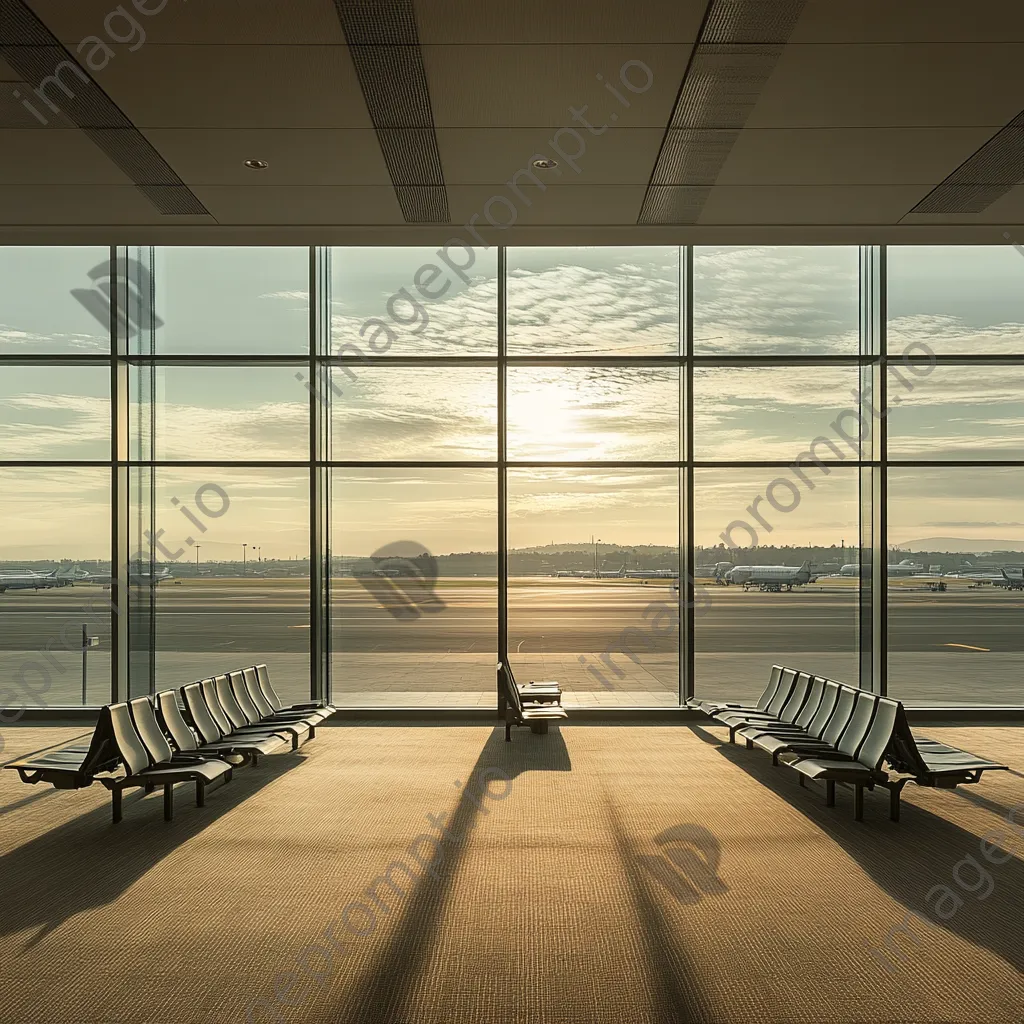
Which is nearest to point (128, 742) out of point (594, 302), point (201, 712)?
point (201, 712)

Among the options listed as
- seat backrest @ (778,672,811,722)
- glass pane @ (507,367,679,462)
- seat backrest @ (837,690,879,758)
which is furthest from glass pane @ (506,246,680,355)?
seat backrest @ (837,690,879,758)

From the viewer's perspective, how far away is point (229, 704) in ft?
27.2

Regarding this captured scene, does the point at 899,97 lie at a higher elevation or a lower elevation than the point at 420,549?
higher

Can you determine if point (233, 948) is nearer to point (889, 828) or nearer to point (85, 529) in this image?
point (889, 828)

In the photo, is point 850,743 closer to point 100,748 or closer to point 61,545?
point 100,748

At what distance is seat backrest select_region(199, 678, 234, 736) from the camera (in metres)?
7.89

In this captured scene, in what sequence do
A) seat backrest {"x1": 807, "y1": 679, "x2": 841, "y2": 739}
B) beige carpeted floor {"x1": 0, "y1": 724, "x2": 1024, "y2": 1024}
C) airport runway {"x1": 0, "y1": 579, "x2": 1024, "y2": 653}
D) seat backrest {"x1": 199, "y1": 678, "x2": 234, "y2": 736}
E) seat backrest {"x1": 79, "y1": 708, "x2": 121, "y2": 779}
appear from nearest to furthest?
beige carpeted floor {"x1": 0, "y1": 724, "x2": 1024, "y2": 1024} → seat backrest {"x1": 79, "y1": 708, "x2": 121, "y2": 779} → seat backrest {"x1": 807, "y1": 679, "x2": 841, "y2": 739} → seat backrest {"x1": 199, "y1": 678, "x2": 234, "y2": 736} → airport runway {"x1": 0, "y1": 579, "x2": 1024, "y2": 653}

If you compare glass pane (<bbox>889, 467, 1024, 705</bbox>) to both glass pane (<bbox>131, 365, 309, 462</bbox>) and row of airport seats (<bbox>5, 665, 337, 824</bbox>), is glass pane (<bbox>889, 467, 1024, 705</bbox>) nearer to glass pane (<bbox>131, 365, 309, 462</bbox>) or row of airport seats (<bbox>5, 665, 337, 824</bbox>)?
row of airport seats (<bbox>5, 665, 337, 824</bbox>)

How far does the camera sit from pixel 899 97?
496cm

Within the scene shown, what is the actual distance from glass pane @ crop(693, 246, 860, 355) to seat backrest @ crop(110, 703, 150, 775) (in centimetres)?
738

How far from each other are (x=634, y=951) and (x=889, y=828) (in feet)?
9.32

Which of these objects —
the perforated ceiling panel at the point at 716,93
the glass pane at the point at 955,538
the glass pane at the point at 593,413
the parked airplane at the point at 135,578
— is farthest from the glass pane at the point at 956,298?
the parked airplane at the point at 135,578

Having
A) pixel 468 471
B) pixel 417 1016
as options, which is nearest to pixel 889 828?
pixel 417 1016

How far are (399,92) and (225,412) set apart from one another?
266 inches
